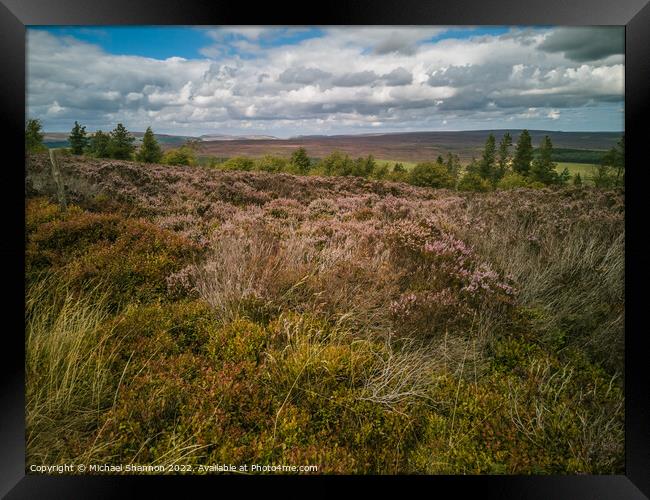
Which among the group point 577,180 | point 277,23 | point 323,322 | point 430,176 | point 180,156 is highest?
point 277,23

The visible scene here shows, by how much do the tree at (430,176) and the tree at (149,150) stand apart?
2673 millimetres

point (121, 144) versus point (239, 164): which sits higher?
point (121, 144)

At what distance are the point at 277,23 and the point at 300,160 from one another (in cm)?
125

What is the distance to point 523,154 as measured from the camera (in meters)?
3.84

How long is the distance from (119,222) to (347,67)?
2.75 m

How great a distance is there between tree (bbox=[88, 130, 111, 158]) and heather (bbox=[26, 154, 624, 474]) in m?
0.09

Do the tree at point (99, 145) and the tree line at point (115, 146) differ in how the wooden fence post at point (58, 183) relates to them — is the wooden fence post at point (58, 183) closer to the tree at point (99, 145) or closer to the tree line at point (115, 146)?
the tree line at point (115, 146)

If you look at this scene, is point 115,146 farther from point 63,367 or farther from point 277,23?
point 63,367

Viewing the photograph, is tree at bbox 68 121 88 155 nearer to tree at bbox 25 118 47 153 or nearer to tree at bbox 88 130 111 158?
tree at bbox 88 130 111 158

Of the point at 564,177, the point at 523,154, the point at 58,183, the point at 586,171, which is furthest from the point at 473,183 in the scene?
the point at 58,183

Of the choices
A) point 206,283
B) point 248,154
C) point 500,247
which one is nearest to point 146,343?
point 206,283

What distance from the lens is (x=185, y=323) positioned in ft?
11.4

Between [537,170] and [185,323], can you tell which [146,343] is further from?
[537,170]

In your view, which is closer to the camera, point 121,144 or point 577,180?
point 577,180
